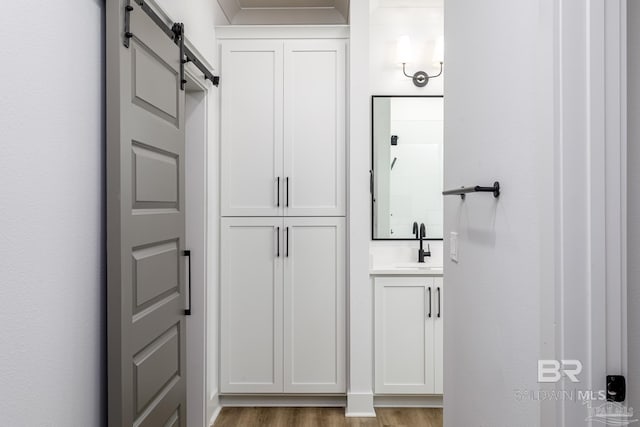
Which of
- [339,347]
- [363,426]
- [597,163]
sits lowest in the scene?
[363,426]

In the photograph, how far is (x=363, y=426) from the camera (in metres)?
2.76

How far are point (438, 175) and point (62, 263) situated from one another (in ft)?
8.75

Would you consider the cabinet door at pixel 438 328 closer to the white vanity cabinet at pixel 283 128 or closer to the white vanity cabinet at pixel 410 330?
the white vanity cabinet at pixel 410 330

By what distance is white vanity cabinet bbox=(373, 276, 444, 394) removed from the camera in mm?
2953

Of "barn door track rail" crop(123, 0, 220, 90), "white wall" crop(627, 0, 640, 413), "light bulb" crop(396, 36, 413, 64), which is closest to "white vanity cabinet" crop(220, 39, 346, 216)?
"barn door track rail" crop(123, 0, 220, 90)

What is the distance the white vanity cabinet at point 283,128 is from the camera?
2.96m

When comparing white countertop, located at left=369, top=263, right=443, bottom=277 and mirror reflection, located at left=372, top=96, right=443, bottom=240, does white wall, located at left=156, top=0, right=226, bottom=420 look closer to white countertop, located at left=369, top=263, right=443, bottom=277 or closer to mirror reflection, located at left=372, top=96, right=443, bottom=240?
white countertop, located at left=369, top=263, right=443, bottom=277

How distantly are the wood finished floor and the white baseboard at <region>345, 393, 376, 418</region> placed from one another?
37 mm

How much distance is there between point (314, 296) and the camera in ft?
9.73

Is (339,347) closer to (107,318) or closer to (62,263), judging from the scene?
(107,318)

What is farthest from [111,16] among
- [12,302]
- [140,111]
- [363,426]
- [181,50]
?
[363,426]

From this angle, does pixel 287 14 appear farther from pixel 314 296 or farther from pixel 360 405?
pixel 360 405

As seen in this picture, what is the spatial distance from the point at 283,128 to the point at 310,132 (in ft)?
0.58

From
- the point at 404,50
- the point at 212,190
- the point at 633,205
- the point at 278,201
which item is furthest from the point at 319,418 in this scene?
the point at 404,50
